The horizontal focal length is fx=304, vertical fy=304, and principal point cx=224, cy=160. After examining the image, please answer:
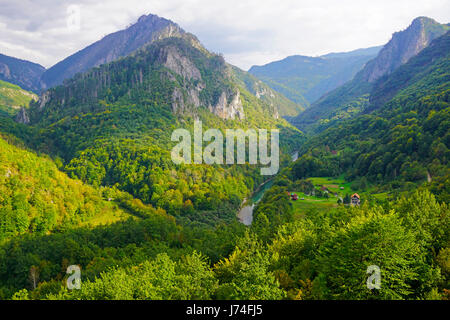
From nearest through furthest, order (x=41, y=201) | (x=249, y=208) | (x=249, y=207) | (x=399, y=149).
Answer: (x=399, y=149) → (x=41, y=201) → (x=249, y=208) → (x=249, y=207)

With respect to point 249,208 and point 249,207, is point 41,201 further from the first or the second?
point 249,207

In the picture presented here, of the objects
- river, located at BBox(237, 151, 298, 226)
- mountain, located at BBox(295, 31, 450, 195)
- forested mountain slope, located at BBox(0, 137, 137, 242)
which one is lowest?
river, located at BBox(237, 151, 298, 226)

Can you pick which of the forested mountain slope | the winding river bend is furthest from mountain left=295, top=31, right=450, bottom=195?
the forested mountain slope

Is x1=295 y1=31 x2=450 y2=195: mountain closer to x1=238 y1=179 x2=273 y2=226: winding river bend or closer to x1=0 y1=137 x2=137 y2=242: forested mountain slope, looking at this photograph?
x1=238 y1=179 x2=273 y2=226: winding river bend

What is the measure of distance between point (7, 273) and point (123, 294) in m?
69.5

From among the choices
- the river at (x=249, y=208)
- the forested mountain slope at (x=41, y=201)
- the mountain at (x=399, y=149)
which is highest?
the mountain at (x=399, y=149)

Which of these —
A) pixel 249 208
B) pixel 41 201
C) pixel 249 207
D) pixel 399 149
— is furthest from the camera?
pixel 249 207

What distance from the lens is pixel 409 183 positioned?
9231 cm

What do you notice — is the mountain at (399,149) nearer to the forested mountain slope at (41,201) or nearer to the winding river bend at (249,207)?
the winding river bend at (249,207)

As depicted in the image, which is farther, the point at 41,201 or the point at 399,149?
the point at 41,201

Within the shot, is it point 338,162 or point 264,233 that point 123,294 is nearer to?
point 264,233

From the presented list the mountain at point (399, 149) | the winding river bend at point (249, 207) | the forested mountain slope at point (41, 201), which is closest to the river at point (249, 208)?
the winding river bend at point (249, 207)

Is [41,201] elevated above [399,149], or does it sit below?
below

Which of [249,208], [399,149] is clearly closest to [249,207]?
[249,208]
